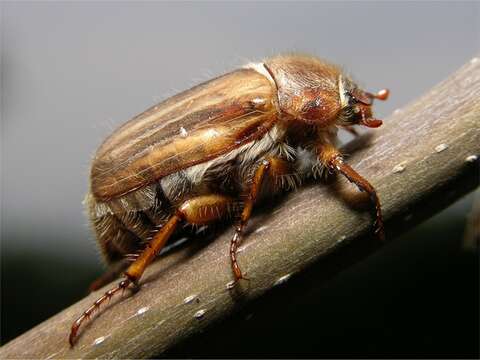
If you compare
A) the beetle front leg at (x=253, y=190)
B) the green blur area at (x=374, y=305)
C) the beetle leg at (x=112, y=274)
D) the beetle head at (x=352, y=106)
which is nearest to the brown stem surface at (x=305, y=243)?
the beetle front leg at (x=253, y=190)

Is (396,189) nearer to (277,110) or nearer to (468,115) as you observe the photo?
(468,115)

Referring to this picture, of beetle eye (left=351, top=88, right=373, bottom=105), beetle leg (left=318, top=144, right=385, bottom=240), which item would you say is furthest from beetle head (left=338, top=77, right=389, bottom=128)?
beetle leg (left=318, top=144, right=385, bottom=240)

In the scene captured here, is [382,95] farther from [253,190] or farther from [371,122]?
[253,190]

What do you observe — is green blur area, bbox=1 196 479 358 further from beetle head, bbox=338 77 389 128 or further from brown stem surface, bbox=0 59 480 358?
brown stem surface, bbox=0 59 480 358

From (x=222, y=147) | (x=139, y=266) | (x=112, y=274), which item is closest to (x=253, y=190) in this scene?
(x=222, y=147)

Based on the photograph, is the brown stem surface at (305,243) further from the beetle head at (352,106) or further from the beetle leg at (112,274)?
the beetle leg at (112,274)

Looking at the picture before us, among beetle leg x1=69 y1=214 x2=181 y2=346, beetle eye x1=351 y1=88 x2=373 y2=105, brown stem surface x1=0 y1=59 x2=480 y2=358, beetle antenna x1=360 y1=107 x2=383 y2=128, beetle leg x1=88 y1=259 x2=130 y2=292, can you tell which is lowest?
beetle leg x1=88 y1=259 x2=130 y2=292
